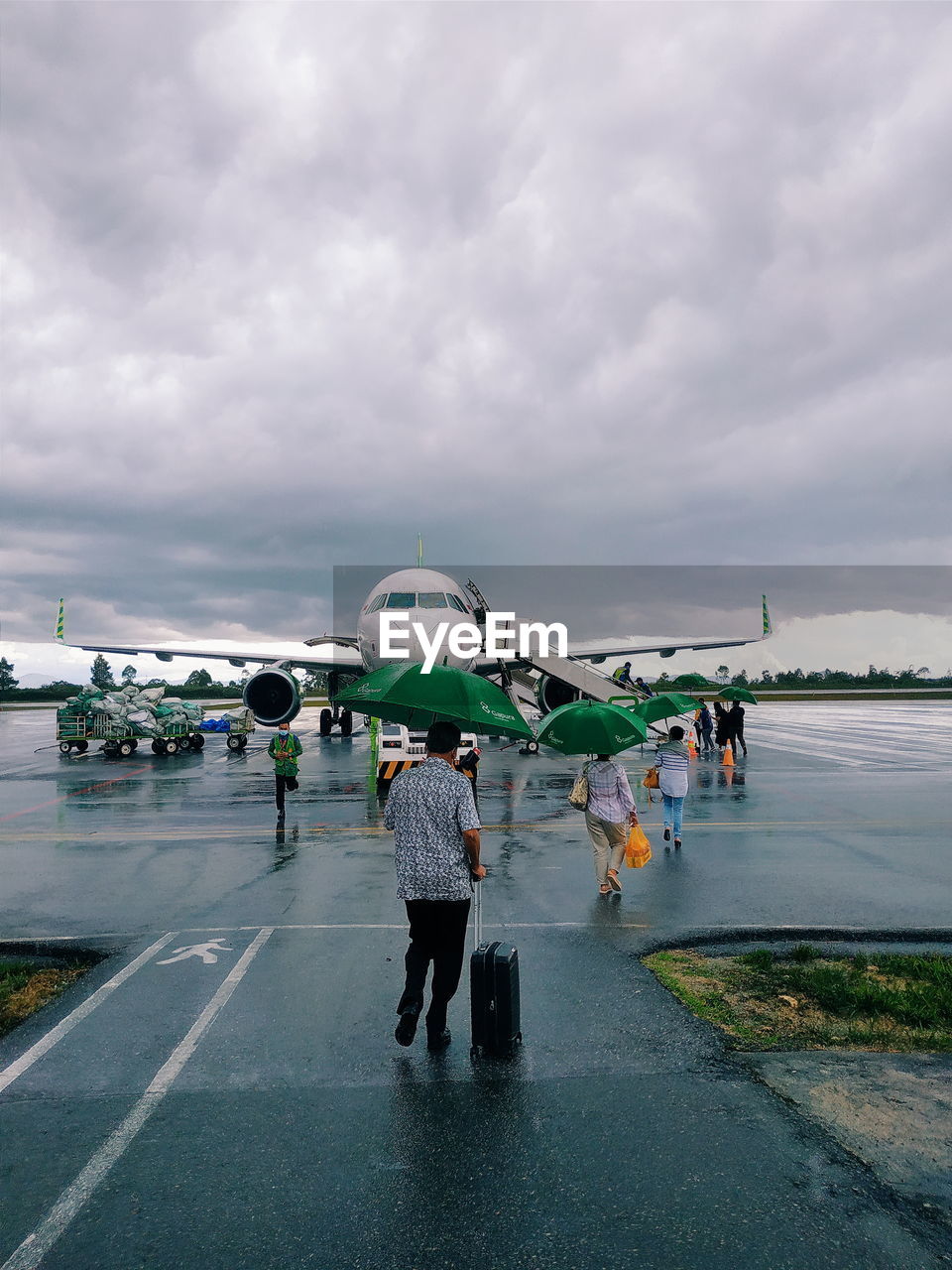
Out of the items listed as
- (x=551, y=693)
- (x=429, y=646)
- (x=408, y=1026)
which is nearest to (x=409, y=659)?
(x=429, y=646)

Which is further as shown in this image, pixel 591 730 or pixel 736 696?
pixel 736 696

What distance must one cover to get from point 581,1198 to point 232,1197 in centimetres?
170

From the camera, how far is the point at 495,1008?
5125 millimetres

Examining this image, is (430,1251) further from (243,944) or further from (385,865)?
(385,865)

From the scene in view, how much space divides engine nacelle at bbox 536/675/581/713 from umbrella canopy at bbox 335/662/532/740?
57.7 feet

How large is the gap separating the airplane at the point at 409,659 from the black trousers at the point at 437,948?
1135cm

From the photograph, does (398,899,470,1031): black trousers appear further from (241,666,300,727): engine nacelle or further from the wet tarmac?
(241,666,300,727): engine nacelle

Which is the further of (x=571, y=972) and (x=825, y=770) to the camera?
(x=825, y=770)

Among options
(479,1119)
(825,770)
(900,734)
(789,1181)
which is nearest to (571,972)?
(479,1119)

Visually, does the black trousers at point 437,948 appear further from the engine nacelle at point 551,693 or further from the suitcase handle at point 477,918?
the engine nacelle at point 551,693

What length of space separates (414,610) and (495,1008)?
54.2ft

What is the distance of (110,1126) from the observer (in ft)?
14.4

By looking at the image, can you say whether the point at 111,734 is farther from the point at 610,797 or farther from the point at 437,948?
the point at 437,948

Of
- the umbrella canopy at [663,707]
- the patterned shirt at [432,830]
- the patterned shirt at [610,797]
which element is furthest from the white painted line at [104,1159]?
the umbrella canopy at [663,707]
